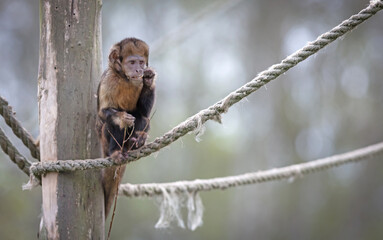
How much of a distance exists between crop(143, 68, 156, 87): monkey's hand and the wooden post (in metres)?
0.43

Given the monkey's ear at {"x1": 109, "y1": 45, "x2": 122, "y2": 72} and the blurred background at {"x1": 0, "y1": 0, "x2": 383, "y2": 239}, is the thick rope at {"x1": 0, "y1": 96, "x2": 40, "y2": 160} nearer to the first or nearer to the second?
the monkey's ear at {"x1": 109, "y1": 45, "x2": 122, "y2": 72}

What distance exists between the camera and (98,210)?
260 cm

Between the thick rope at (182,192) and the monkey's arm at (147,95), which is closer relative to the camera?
the monkey's arm at (147,95)

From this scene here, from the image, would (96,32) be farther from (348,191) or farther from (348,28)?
(348,191)

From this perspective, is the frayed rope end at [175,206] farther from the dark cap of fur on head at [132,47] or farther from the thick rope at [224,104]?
the dark cap of fur on head at [132,47]

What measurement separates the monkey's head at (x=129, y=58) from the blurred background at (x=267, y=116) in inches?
221

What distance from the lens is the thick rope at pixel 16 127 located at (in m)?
2.66

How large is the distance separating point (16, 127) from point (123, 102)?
0.69 meters

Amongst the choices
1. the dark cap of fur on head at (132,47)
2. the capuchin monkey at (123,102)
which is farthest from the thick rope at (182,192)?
the dark cap of fur on head at (132,47)

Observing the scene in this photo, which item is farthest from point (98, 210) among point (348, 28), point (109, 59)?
point (348, 28)

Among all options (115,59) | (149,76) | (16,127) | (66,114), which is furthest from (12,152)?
(149,76)

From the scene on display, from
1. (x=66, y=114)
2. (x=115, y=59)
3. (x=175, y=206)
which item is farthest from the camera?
(x=175, y=206)

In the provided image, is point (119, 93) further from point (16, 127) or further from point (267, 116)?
point (267, 116)

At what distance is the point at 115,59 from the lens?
295 centimetres
